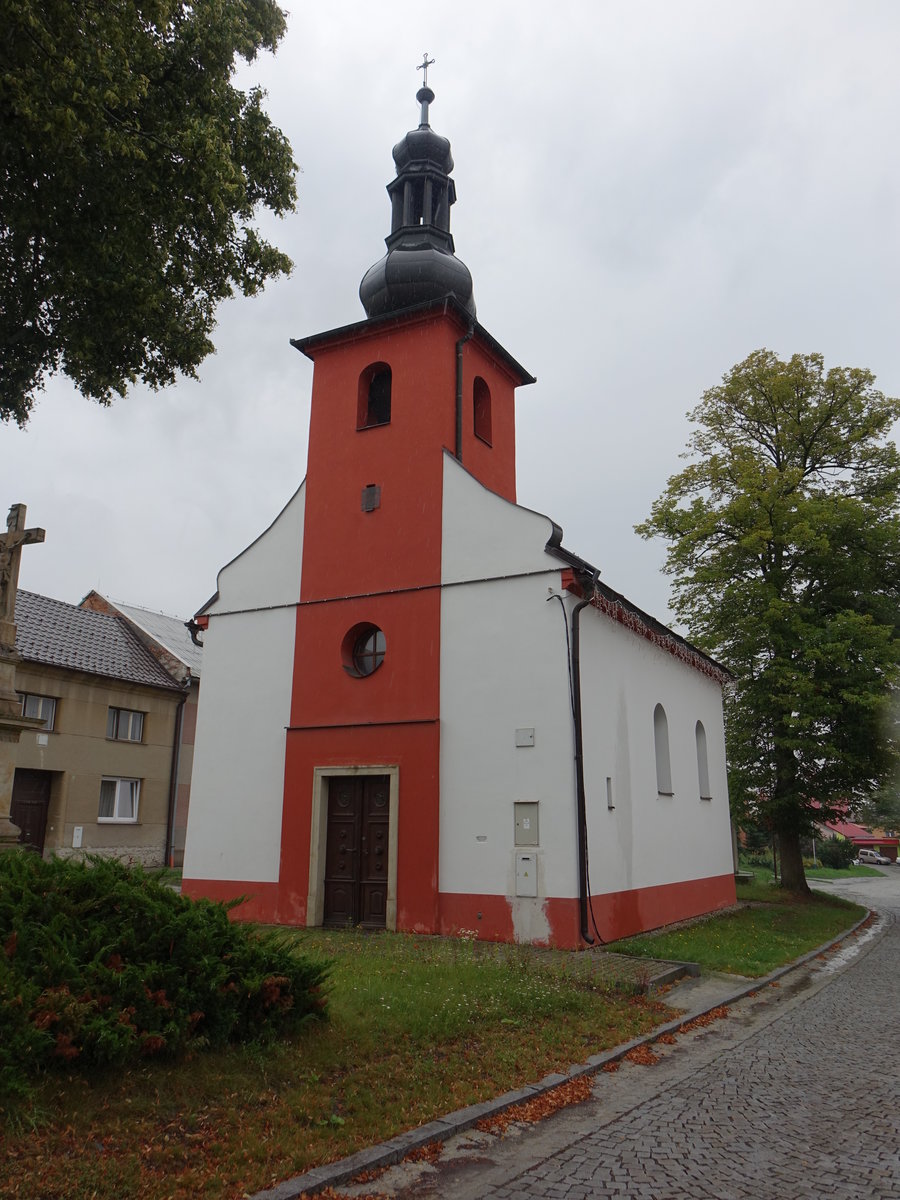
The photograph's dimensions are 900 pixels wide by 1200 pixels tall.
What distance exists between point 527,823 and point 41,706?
15316 mm

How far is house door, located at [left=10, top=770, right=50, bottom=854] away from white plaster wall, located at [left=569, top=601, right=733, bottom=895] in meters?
15.2

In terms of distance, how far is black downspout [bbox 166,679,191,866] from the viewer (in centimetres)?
2508

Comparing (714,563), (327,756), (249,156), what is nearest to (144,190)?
(249,156)

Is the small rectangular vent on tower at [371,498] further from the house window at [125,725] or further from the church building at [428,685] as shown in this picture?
the house window at [125,725]

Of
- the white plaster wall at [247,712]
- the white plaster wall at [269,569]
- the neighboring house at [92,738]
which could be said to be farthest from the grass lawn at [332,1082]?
the neighboring house at [92,738]

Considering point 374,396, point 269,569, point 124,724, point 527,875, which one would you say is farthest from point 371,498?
point 124,724

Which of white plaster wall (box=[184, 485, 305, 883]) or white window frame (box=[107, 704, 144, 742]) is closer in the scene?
white plaster wall (box=[184, 485, 305, 883])

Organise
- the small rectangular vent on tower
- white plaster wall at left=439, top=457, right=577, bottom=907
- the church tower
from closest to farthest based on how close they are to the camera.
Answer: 1. white plaster wall at left=439, top=457, right=577, bottom=907
2. the church tower
3. the small rectangular vent on tower

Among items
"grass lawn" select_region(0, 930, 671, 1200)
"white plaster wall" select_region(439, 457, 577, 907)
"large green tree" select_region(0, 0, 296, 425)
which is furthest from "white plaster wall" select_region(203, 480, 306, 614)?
"grass lawn" select_region(0, 930, 671, 1200)

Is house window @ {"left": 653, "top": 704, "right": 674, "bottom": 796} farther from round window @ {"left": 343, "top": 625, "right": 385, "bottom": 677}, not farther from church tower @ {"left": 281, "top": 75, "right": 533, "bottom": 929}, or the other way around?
round window @ {"left": 343, "top": 625, "right": 385, "bottom": 677}

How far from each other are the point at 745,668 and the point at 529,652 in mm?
10776

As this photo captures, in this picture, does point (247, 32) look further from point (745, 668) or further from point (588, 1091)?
point (745, 668)

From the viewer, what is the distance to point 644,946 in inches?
458

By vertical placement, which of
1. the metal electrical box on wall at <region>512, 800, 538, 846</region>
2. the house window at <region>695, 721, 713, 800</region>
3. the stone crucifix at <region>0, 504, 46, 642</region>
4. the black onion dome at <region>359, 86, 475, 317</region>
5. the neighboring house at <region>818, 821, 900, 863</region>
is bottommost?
the neighboring house at <region>818, 821, 900, 863</region>
